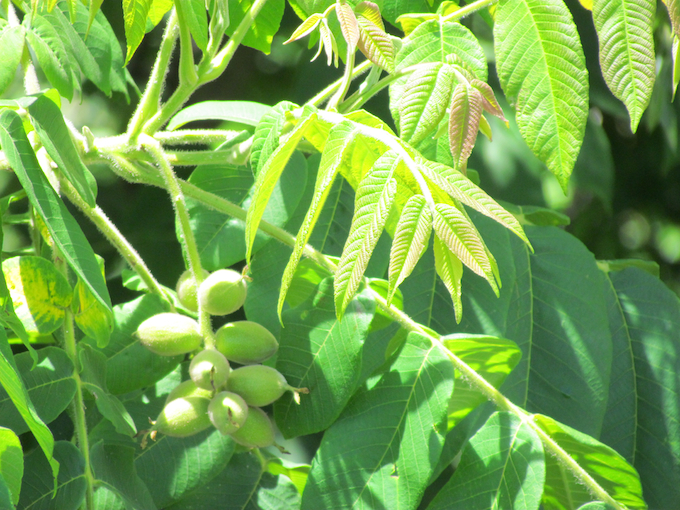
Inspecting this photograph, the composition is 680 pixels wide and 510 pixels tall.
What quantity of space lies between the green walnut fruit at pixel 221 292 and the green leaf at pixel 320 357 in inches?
4.6

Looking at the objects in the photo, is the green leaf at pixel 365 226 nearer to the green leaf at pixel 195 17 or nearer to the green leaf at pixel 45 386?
the green leaf at pixel 195 17

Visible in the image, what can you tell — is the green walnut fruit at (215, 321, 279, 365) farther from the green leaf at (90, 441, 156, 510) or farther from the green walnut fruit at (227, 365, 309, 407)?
the green leaf at (90, 441, 156, 510)

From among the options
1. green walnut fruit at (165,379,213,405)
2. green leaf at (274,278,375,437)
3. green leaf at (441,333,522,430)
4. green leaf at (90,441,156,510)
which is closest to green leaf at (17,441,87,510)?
green leaf at (90,441,156,510)

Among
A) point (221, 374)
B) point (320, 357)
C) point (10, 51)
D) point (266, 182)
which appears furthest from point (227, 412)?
point (10, 51)

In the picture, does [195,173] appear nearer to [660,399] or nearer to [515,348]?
[515,348]

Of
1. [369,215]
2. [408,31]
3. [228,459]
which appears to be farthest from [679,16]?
[228,459]

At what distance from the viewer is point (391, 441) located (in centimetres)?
75

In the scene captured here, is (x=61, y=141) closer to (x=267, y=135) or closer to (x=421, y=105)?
(x=267, y=135)

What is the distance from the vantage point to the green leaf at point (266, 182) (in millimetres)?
559

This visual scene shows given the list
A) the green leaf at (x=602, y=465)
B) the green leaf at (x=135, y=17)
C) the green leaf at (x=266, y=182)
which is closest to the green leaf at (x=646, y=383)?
the green leaf at (x=602, y=465)

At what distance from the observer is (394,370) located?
78cm

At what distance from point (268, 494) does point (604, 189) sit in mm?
1098

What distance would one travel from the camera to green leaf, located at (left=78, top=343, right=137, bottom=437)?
2.44 feet

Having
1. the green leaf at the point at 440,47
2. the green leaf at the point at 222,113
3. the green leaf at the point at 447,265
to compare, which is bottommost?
the green leaf at the point at 222,113
